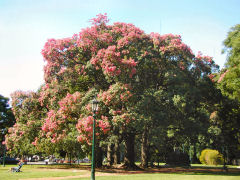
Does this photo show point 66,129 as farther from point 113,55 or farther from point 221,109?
point 221,109

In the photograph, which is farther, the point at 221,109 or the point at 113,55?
the point at 221,109

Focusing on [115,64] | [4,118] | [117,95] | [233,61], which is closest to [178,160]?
[233,61]

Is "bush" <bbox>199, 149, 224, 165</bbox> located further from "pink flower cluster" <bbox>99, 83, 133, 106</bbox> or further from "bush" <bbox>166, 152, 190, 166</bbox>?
"pink flower cluster" <bbox>99, 83, 133, 106</bbox>

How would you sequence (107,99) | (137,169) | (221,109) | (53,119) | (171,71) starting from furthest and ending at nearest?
(221,109)
(137,169)
(171,71)
(53,119)
(107,99)

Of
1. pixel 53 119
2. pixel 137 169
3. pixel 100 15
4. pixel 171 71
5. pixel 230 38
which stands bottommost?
pixel 137 169

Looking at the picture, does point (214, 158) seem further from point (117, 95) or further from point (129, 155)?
point (117, 95)

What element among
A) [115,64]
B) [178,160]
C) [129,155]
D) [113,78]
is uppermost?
[115,64]

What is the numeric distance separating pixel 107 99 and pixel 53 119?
18.5 ft

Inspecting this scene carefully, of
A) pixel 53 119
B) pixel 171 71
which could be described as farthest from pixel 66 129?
pixel 171 71

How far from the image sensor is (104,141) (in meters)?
26.0

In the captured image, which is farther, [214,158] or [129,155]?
[214,158]

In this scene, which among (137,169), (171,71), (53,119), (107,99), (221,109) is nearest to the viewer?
(107,99)

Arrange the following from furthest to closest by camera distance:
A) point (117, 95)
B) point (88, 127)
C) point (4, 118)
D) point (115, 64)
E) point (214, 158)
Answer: point (4, 118), point (214, 158), point (115, 64), point (117, 95), point (88, 127)

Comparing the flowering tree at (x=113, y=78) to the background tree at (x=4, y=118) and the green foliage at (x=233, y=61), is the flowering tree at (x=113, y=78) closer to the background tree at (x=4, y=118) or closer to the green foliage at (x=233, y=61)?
the green foliage at (x=233, y=61)
